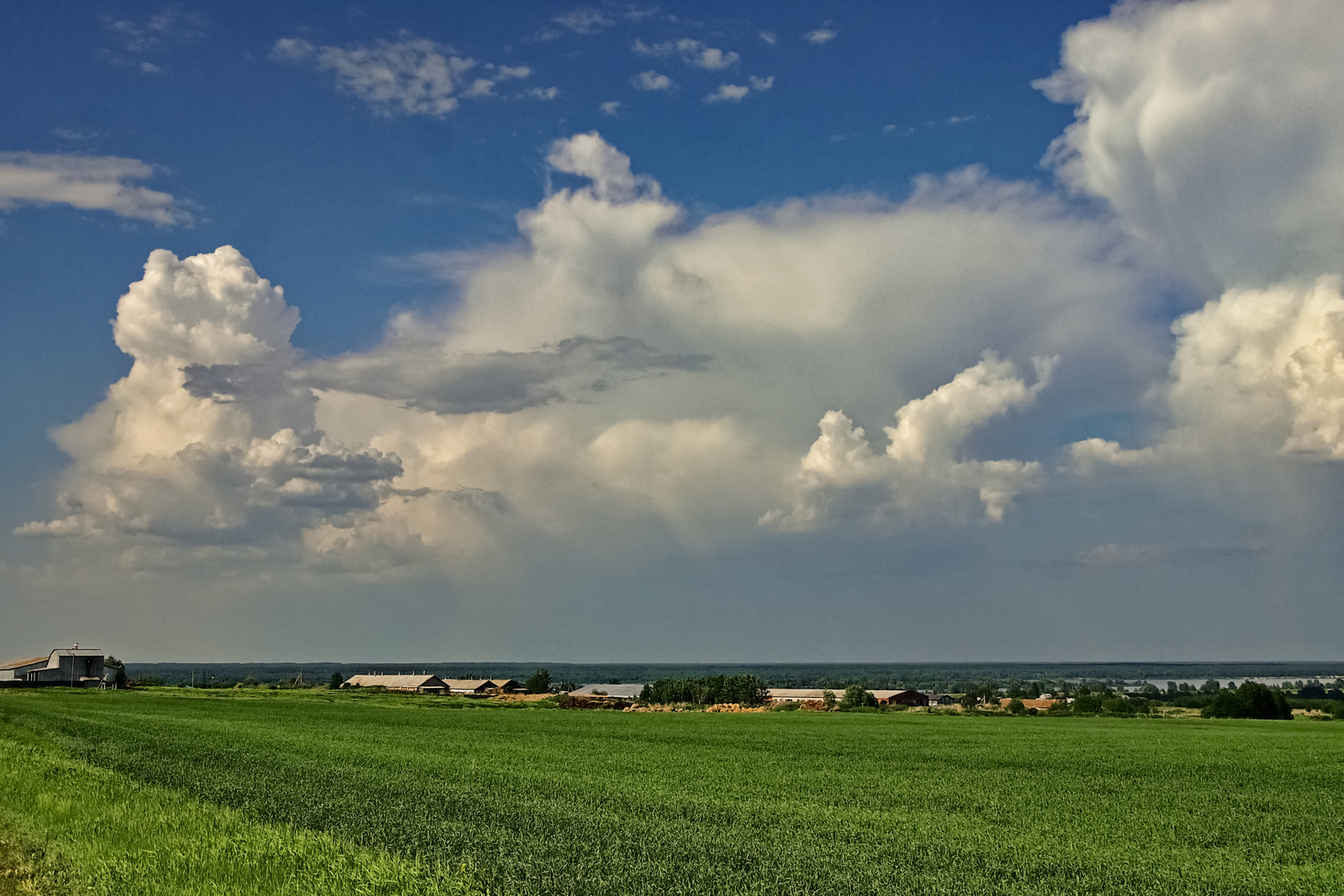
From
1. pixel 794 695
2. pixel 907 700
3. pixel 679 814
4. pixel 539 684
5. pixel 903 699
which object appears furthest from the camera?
pixel 539 684

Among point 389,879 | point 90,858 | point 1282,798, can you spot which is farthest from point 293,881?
point 1282,798

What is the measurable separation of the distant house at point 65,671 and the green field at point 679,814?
133 m

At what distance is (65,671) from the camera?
169m

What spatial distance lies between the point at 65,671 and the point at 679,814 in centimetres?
18116

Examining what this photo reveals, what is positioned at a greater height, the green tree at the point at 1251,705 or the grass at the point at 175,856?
the grass at the point at 175,856

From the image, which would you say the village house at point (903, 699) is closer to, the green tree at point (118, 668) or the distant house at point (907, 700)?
the distant house at point (907, 700)

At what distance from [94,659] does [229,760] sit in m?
160

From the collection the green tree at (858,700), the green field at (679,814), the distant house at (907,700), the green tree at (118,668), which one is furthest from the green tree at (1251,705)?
the green tree at (118,668)

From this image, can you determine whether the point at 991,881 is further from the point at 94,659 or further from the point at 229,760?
the point at 94,659

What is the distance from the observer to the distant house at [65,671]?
166625 millimetres

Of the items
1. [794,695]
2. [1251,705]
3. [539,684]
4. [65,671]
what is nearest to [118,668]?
[65,671]

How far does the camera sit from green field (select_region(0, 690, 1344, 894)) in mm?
17750

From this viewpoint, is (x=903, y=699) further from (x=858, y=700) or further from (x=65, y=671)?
(x=65, y=671)

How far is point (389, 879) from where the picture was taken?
16469 mm
